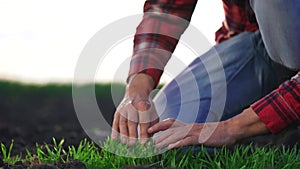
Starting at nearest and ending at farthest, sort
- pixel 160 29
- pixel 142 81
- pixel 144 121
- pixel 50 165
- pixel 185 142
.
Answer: pixel 50 165 → pixel 185 142 → pixel 144 121 → pixel 142 81 → pixel 160 29

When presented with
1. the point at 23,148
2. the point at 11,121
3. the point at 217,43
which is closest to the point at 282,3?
the point at 217,43

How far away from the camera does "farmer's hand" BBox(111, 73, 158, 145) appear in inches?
87.1

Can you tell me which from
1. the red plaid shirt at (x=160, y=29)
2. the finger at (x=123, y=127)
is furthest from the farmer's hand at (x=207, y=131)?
the red plaid shirt at (x=160, y=29)

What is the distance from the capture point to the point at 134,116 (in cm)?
223

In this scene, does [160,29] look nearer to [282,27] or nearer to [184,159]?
[282,27]

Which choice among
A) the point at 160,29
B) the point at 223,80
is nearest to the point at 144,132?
the point at 160,29

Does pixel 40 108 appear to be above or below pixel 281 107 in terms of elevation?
above

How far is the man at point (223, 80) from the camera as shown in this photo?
218 centimetres

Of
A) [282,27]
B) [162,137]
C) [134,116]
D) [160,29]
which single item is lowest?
[162,137]

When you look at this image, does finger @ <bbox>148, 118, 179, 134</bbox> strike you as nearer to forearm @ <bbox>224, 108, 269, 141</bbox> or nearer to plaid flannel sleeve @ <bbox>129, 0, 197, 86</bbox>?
forearm @ <bbox>224, 108, 269, 141</bbox>

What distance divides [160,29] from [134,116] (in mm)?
617

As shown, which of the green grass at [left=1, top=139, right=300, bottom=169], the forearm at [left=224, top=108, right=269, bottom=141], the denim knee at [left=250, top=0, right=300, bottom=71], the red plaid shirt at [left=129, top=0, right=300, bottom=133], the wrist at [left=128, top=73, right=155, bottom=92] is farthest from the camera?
the red plaid shirt at [left=129, top=0, right=300, bottom=133]

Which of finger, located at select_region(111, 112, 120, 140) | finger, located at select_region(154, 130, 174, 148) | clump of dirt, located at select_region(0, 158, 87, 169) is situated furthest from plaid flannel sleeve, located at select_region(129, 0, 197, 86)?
clump of dirt, located at select_region(0, 158, 87, 169)

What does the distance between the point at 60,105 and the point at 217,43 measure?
10.9ft
